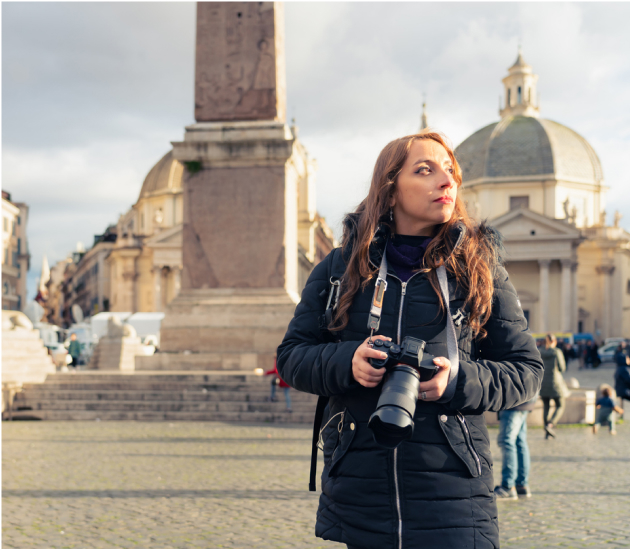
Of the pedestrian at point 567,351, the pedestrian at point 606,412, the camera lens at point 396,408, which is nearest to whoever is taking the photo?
the camera lens at point 396,408

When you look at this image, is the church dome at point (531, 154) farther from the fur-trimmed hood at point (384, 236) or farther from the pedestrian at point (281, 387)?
the fur-trimmed hood at point (384, 236)

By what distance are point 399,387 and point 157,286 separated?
242ft

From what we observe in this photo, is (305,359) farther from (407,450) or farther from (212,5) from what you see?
(212,5)

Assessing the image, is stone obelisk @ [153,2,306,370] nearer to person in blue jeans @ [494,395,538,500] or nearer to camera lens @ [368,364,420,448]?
person in blue jeans @ [494,395,538,500]

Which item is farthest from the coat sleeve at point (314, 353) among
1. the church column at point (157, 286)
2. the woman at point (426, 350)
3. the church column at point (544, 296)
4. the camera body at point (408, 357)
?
the church column at point (157, 286)

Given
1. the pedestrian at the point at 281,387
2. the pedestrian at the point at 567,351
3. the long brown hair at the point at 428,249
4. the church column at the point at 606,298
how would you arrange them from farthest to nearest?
the church column at the point at 606,298
the pedestrian at the point at 567,351
the pedestrian at the point at 281,387
the long brown hair at the point at 428,249

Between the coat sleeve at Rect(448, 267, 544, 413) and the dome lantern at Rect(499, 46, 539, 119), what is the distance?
8497 cm

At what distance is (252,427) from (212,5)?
882 centimetres

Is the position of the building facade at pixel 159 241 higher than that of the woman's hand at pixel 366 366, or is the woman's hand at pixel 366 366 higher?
the building facade at pixel 159 241

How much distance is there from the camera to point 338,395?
2.31 meters

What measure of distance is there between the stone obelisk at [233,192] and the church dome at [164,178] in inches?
2524

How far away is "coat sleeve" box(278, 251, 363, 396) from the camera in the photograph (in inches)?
86.4

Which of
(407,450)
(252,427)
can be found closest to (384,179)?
(407,450)

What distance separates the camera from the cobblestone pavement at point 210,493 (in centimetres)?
555
